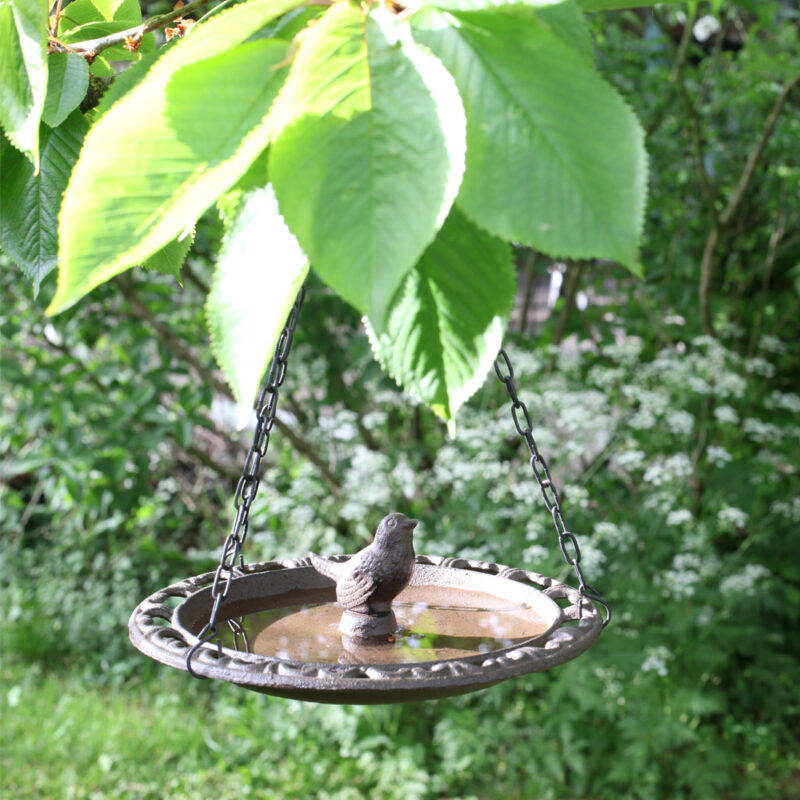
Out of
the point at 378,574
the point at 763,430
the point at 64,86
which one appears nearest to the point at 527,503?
the point at 763,430

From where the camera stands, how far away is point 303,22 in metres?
0.38

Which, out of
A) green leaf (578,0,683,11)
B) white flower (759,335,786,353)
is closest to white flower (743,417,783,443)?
white flower (759,335,786,353)

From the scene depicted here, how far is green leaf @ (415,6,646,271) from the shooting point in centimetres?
32

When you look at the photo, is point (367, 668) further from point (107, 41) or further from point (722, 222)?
point (722, 222)

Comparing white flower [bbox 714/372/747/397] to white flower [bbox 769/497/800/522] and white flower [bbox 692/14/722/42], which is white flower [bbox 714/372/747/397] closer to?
white flower [bbox 769/497/800/522]

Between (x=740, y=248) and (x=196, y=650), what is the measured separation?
413 centimetres

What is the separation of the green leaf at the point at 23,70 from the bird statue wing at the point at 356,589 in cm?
85

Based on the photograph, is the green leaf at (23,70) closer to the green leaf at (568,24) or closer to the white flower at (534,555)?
the green leaf at (568,24)

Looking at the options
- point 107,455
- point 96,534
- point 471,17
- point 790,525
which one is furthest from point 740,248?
point 471,17

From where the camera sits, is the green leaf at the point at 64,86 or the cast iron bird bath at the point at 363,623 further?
the cast iron bird bath at the point at 363,623

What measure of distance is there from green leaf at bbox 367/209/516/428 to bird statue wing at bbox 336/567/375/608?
77cm

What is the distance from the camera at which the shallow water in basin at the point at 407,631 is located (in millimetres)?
1047

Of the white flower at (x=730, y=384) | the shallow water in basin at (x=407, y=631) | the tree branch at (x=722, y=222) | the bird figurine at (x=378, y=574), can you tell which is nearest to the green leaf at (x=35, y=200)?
the shallow water in basin at (x=407, y=631)

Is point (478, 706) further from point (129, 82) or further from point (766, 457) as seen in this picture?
point (129, 82)
